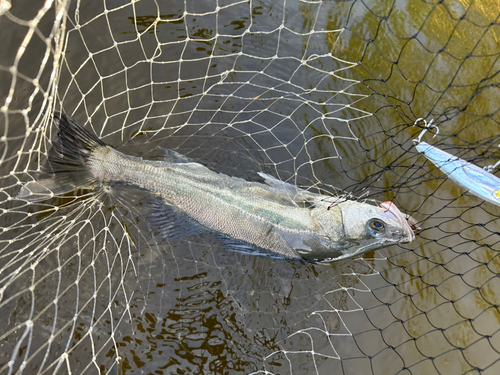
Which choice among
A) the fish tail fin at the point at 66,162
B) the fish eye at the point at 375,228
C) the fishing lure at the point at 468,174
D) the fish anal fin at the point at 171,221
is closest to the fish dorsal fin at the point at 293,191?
the fish eye at the point at 375,228

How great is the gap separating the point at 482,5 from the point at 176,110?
4.97 metres

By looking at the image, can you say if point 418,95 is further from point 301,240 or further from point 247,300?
point 247,300

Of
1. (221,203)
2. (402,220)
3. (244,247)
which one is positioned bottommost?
Answer: (244,247)

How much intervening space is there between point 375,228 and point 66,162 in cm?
352

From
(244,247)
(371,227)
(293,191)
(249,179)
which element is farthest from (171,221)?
(371,227)

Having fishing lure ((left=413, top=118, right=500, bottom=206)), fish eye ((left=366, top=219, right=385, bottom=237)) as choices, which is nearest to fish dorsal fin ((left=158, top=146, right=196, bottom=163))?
fish eye ((left=366, top=219, right=385, bottom=237))

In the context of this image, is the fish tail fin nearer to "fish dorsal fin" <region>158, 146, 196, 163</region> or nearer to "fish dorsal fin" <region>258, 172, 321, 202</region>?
"fish dorsal fin" <region>158, 146, 196, 163</region>

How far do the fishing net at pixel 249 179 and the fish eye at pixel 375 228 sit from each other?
1.57ft

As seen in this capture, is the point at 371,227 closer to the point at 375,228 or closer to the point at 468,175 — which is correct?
the point at 375,228

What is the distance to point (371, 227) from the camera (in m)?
3.69

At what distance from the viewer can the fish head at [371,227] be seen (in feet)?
11.9

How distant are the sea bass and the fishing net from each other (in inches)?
19.3

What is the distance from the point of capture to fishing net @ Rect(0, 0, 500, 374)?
14.1ft

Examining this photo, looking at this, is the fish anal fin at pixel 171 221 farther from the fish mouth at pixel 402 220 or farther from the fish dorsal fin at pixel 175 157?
the fish mouth at pixel 402 220
